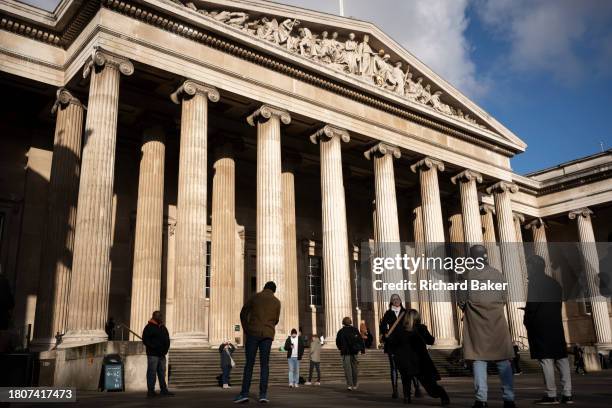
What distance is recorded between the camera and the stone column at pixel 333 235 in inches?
902

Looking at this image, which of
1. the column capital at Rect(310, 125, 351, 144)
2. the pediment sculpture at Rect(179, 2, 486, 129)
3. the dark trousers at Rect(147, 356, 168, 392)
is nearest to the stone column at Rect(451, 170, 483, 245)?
the pediment sculpture at Rect(179, 2, 486, 129)

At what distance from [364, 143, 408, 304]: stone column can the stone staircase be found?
400 centimetres

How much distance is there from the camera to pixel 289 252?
25094 millimetres

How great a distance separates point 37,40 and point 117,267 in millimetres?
9496

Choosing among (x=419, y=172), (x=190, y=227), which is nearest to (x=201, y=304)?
(x=190, y=227)

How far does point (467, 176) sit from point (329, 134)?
10079 millimetres

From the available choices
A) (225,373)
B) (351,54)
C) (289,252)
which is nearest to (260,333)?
(225,373)

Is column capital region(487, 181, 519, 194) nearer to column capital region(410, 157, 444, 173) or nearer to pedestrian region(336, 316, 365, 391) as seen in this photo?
column capital region(410, 157, 444, 173)

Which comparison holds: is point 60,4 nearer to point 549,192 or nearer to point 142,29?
point 142,29

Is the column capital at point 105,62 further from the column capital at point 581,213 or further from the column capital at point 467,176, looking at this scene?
the column capital at point 581,213

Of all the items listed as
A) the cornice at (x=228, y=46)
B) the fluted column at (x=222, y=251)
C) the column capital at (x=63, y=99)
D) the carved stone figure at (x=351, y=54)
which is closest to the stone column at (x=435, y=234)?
the cornice at (x=228, y=46)

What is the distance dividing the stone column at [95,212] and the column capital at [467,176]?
19.1 meters

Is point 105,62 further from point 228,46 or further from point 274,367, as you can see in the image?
point 274,367

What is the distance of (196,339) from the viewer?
18203 millimetres
